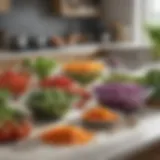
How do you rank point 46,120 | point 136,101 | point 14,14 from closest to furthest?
point 46,120 → point 136,101 → point 14,14

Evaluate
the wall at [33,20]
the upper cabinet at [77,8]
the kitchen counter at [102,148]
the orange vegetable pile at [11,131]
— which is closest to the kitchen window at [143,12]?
the upper cabinet at [77,8]

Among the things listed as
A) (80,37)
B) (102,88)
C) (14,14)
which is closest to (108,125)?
(102,88)

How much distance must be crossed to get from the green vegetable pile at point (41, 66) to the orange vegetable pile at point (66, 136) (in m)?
0.54

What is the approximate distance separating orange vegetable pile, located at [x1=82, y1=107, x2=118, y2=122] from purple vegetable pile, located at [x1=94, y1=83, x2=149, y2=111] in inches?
4.1

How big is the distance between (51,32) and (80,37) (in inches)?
12.8

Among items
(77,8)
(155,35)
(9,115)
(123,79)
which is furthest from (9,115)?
(77,8)

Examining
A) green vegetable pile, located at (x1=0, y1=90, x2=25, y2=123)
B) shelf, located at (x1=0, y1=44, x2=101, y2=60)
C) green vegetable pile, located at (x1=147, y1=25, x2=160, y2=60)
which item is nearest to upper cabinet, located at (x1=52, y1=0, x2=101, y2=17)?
shelf, located at (x1=0, y1=44, x2=101, y2=60)

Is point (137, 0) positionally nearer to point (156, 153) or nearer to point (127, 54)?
point (127, 54)

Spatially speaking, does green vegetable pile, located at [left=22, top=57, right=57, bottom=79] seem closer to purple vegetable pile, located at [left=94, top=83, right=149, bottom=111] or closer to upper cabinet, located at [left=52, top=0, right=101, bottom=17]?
purple vegetable pile, located at [left=94, top=83, right=149, bottom=111]

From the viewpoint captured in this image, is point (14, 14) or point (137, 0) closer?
point (14, 14)

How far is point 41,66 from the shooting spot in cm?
154

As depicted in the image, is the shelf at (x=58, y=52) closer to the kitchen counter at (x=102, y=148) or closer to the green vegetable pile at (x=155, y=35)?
the green vegetable pile at (x=155, y=35)

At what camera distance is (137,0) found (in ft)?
15.5

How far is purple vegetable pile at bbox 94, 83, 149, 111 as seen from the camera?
3.90 feet
